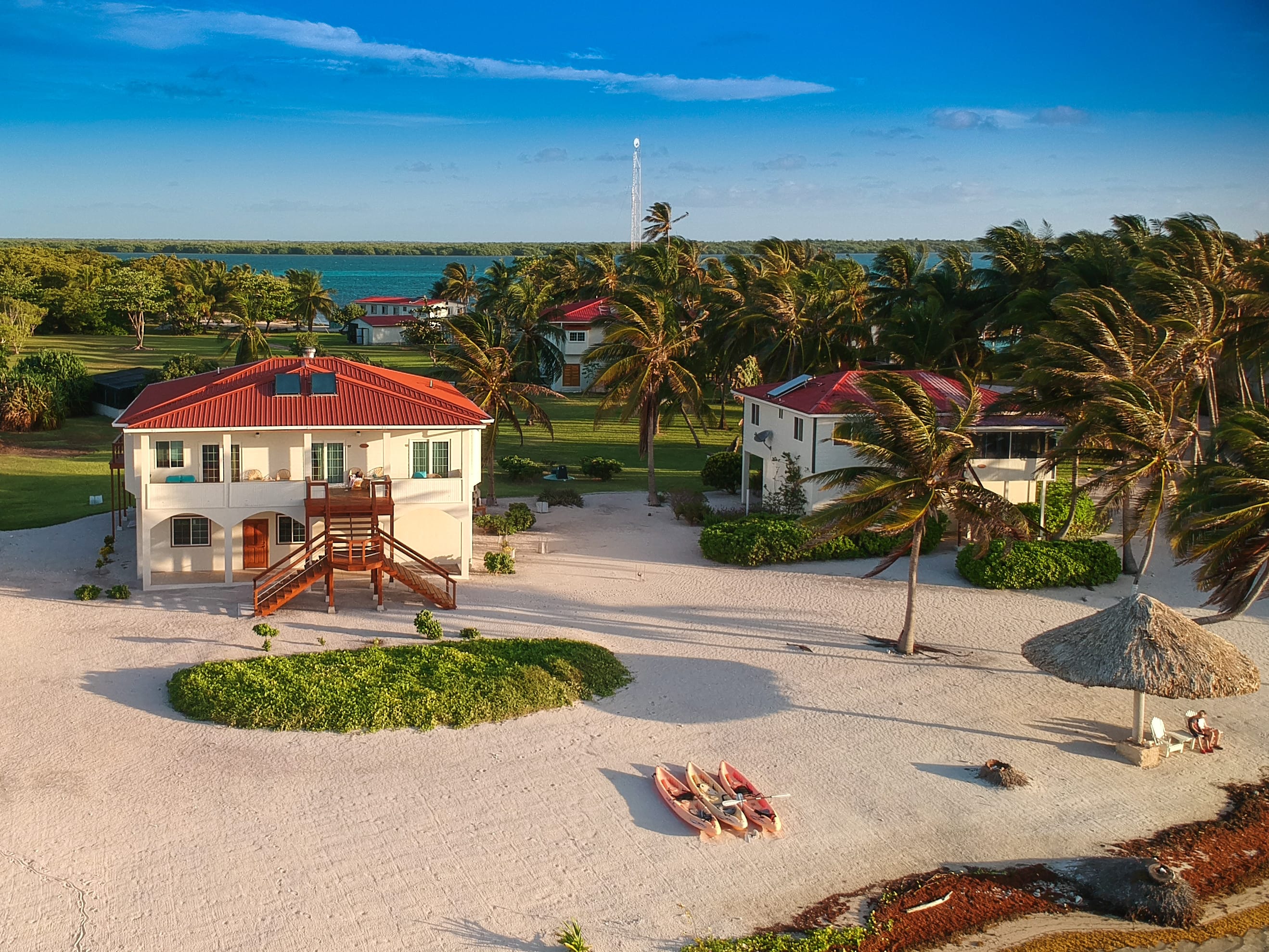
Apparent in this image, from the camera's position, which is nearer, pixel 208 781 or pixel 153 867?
pixel 153 867

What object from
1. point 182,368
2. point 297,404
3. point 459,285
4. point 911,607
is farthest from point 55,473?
point 459,285

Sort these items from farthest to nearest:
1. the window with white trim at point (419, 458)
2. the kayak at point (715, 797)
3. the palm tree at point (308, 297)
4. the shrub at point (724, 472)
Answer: the palm tree at point (308, 297) < the shrub at point (724, 472) < the window with white trim at point (419, 458) < the kayak at point (715, 797)

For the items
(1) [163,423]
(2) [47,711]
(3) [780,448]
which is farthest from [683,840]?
(3) [780,448]

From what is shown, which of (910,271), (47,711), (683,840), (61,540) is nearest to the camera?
(683,840)

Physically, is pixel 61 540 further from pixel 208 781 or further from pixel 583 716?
pixel 583 716

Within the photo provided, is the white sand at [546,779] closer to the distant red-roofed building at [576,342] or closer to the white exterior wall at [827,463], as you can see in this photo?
the white exterior wall at [827,463]

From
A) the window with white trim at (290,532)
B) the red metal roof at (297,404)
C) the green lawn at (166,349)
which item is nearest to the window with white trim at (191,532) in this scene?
the window with white trim at (290,532)

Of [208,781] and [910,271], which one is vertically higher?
[910,271]

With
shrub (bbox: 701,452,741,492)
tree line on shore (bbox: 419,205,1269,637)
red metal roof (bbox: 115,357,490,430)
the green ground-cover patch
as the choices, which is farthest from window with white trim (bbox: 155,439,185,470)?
shrub (bbox: 701,452,741,492)
